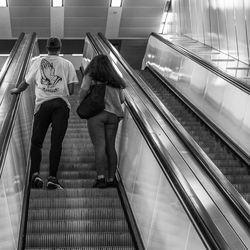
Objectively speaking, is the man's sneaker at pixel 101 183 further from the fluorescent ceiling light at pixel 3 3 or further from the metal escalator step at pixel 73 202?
the fluorescent ceiling light at pixel 3 3

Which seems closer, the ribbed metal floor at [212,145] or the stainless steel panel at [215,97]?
the ribbed metal floor at [212,145]

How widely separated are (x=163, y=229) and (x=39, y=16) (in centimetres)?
1322

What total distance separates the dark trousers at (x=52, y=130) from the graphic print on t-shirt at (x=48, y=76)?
0.13 meters

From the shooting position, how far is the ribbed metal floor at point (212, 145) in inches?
225

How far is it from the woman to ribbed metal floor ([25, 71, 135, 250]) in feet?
0.70

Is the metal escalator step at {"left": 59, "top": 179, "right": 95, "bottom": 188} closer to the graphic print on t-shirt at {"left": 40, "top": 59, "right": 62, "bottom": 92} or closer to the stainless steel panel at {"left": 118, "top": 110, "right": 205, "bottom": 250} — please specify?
the stainless steel panel at {"left": 118, "top": 110, "right": 205, "bottom": 250}

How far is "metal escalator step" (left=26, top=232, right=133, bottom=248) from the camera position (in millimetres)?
4133

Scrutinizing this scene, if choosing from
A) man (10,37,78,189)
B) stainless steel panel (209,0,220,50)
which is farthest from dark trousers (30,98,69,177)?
stainless steel panel (209,0,220,50)

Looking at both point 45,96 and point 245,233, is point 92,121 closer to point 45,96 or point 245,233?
point 45,96

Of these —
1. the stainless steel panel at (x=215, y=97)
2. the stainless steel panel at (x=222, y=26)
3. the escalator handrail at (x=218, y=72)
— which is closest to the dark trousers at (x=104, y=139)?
the stainless steel panel at (x=215, y=97)

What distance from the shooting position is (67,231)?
433 centimetres

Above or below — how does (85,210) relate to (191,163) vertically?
below

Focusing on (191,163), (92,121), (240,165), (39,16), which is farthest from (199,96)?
(39,16)

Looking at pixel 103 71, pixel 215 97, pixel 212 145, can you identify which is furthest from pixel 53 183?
pixel 215 97
